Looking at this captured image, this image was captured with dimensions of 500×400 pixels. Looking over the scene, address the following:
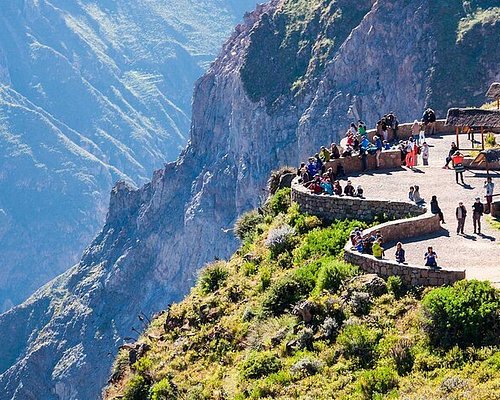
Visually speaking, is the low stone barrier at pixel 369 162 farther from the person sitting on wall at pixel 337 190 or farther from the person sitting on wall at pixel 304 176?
the person sitting on wall at pixel 337 190

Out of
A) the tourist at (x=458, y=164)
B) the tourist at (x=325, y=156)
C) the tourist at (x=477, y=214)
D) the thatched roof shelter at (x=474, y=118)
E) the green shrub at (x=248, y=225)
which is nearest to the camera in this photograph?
the tourist at (x=477, y=214)

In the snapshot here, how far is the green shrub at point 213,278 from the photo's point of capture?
38.7 meters

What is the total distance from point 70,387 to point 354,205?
15695 cm

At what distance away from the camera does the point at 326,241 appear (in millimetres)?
34031

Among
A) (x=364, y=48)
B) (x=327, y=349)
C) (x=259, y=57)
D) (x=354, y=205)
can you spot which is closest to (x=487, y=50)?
(x=364, y=48)

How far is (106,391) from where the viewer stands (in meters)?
37.2

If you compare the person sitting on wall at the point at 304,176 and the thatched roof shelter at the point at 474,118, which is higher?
the person sitting on wall at the point at 304,176

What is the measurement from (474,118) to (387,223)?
15316 mm

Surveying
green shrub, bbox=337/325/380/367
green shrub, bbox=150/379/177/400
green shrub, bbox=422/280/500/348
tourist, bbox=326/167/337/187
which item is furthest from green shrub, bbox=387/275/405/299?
tourist, bbox=326/167/337/187

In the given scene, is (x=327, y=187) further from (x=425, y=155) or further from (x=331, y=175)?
(x=425, y=155)

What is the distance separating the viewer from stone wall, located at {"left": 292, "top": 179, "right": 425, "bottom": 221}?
35094mm

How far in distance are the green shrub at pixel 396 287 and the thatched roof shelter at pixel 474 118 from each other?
1935 centimetres

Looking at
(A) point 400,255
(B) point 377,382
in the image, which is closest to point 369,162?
(A) point 400,255

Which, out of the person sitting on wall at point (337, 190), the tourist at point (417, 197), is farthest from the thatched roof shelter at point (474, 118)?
the person sitting on wall at point (337, 190)
